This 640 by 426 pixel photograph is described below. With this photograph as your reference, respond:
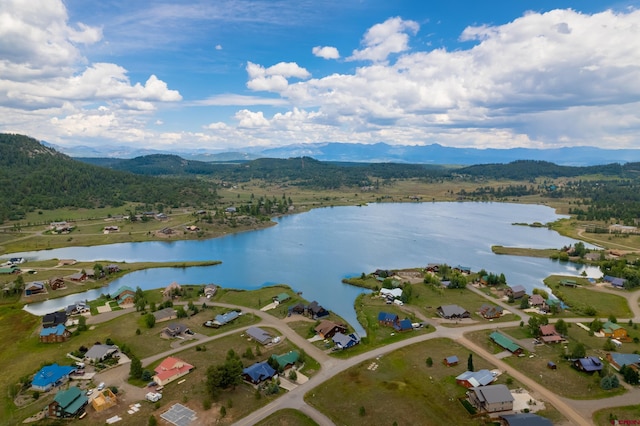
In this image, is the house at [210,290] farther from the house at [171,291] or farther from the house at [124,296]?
the house at [124,296]

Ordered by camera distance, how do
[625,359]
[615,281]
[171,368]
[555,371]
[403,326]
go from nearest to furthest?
[171,368]
[555,371]
[625,359]
[403,326]
[615,281]

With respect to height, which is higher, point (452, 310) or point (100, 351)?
Answer: point (452, 310)

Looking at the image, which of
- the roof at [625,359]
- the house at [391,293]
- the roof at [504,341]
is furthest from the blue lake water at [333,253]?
the roof at [625,359]

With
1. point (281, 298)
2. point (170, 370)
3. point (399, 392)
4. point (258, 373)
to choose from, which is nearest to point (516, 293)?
point (399, 392)

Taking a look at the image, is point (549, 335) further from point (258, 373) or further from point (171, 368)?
point (171, 368)

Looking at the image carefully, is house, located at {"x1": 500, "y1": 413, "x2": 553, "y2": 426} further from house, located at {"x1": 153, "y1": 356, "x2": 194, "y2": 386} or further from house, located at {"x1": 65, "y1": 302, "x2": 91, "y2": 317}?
house, located at {"x1": 65, "y1": 302, "x2": 91, "y2": 317}

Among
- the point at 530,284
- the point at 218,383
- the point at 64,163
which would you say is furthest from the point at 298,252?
the point at 64,163

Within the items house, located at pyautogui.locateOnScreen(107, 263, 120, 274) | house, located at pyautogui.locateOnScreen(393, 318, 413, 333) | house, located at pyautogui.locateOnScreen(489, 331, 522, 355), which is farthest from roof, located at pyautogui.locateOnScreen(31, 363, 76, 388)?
house, located at pyautogui.locateOnScreen(489, 331, 522, 355)
